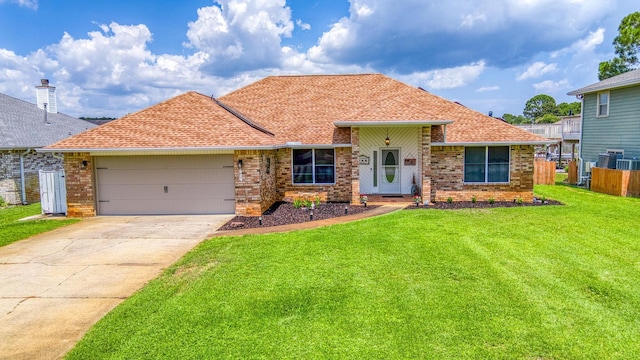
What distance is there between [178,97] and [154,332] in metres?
12.3

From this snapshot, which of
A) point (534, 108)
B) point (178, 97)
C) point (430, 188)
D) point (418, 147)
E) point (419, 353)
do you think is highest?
point (534, 108)

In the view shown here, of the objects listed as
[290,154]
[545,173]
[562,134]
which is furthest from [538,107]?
[290,154]

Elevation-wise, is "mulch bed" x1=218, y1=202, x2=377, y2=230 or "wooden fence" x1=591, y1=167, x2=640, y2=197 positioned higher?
"wooden fence" x1=591, y1=167, x2=640, y2=197

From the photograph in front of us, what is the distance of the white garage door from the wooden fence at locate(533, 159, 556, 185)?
57.7 feet

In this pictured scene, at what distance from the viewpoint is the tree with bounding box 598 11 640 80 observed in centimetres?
3234

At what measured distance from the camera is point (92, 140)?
1300cm

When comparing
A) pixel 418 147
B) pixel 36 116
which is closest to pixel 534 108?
pixel 418 147

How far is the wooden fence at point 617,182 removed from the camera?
16172mm

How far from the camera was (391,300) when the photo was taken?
5.87 meters

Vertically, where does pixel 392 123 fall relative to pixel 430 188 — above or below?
above

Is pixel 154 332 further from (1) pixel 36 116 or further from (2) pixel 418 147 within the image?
(1) pixel 36 116

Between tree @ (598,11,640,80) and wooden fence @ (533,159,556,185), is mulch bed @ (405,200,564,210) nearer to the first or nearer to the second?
wooden fence @ (533,159,556,185)

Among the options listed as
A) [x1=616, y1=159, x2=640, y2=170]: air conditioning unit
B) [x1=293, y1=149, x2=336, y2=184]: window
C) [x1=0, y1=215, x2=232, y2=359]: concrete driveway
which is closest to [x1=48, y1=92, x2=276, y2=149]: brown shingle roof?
[x1=293, y1=149, x2=336, y2=184]: window

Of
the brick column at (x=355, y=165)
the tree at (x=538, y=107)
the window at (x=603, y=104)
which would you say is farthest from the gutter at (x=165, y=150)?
the tree at (x=538, y=107)
